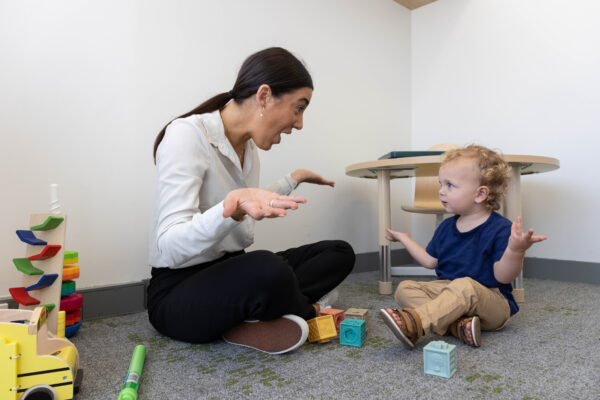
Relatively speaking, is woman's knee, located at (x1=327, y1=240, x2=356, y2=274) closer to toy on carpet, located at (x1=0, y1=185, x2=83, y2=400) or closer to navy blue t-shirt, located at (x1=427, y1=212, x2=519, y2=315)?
navy blue t-shirt, located at (x1=427, y1=212, x2=519, y2=315)

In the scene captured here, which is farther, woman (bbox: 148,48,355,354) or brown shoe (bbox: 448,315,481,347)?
brown shoe (bbox: 448,315,481,347)

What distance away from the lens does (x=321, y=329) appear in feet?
3.26

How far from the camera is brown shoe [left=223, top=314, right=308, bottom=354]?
927 millimetres

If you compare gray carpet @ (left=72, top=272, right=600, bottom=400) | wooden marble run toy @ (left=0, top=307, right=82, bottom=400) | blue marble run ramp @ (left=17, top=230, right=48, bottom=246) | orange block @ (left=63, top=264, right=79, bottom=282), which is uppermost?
blue marble run ramp @ (left=17, top=230, right=48, bottom=246)

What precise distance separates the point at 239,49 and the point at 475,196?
1059mm

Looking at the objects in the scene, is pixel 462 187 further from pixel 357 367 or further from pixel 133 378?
pixel 133 378

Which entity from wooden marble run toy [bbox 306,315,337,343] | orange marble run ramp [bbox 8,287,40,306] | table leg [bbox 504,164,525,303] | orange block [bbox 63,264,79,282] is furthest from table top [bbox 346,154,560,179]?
orange marble run ramp [bbox 8,287,40,306]

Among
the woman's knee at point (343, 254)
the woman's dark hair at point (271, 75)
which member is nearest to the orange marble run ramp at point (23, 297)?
the woman's dark hair at point (271, 75)

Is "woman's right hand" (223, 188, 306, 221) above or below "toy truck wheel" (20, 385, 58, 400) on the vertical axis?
above

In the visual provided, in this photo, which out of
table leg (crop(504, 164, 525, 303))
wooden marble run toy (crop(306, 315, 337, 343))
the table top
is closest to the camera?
wooden marble run toy (crop(306, 315, 337, 343))

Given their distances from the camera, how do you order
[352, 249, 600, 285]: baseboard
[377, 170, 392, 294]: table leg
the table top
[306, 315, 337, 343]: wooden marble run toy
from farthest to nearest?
[352, 249, 600, 285]: baseboard, [377, 170, 392, 294]: table leg, the table top, [306, 315, 337, 343]: wooden marble run toy

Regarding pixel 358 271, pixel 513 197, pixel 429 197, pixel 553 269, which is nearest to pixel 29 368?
pixel 513 197

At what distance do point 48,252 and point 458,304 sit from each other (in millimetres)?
940

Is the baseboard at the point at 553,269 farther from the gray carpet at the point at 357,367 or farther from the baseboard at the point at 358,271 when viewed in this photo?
the gray carpet at the point at 357,367
